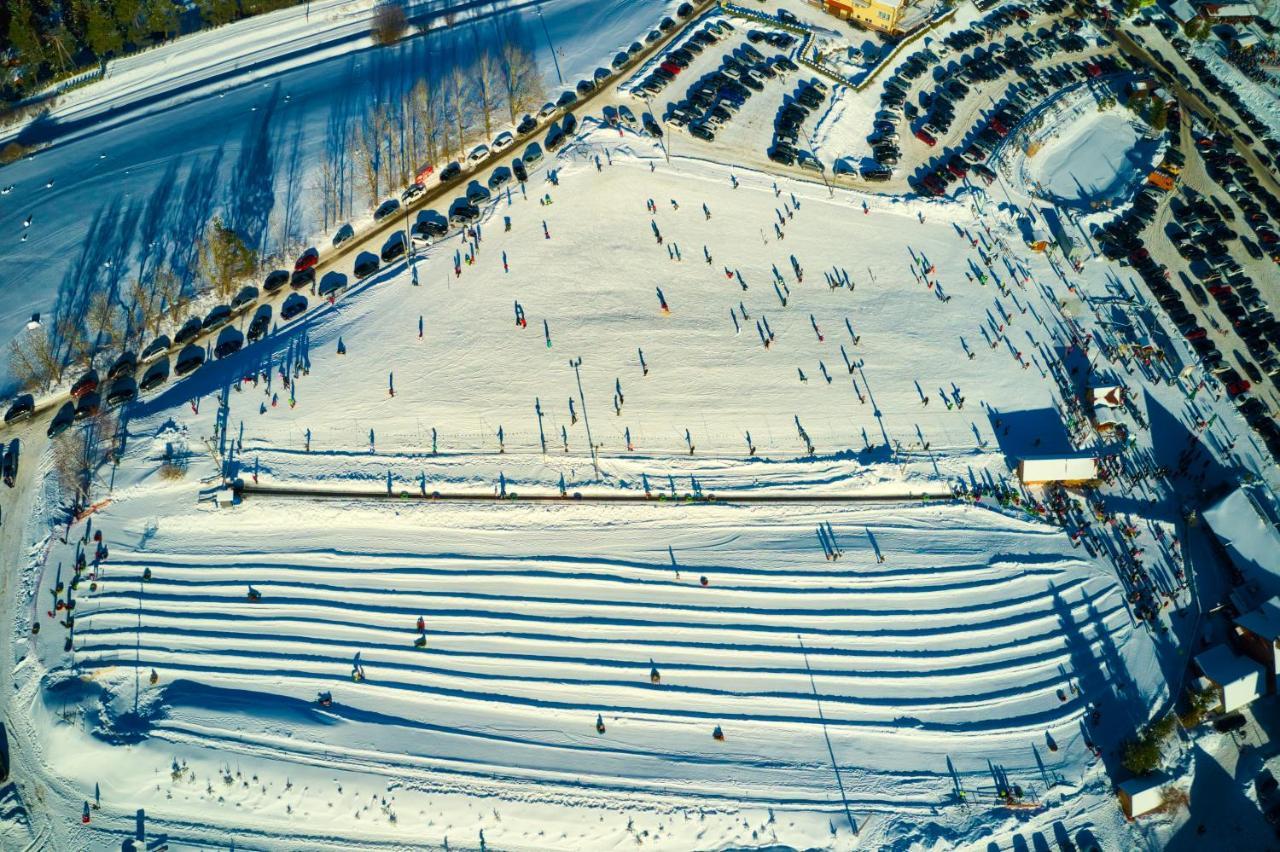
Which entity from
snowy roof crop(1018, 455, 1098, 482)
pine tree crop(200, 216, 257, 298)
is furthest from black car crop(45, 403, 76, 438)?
snowy roof crop(1018, 455, 1098, 482)

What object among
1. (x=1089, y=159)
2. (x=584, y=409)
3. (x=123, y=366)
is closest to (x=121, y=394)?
(x=123, y=366)

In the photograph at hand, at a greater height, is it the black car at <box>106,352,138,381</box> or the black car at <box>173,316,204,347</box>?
the black car at <box>173,316,204,347</box>

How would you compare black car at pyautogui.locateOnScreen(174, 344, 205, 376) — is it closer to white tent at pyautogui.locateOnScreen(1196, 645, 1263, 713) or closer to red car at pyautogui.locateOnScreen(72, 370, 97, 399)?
red car at pyautogui.locateOnScreen(72, 370, 97, 399)

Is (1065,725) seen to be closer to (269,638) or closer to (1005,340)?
(1005,340)

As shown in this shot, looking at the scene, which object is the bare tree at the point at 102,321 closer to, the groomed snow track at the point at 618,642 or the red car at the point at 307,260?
the red car at the point at 307,260

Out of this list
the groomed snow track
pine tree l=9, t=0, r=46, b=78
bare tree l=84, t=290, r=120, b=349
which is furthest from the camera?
pine tree l=9, t=0, r=46, b=78

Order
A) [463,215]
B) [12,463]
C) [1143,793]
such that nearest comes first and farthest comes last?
[1143,793] → [12,463] → [463,215]

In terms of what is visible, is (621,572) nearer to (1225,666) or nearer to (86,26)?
(1225,666)
